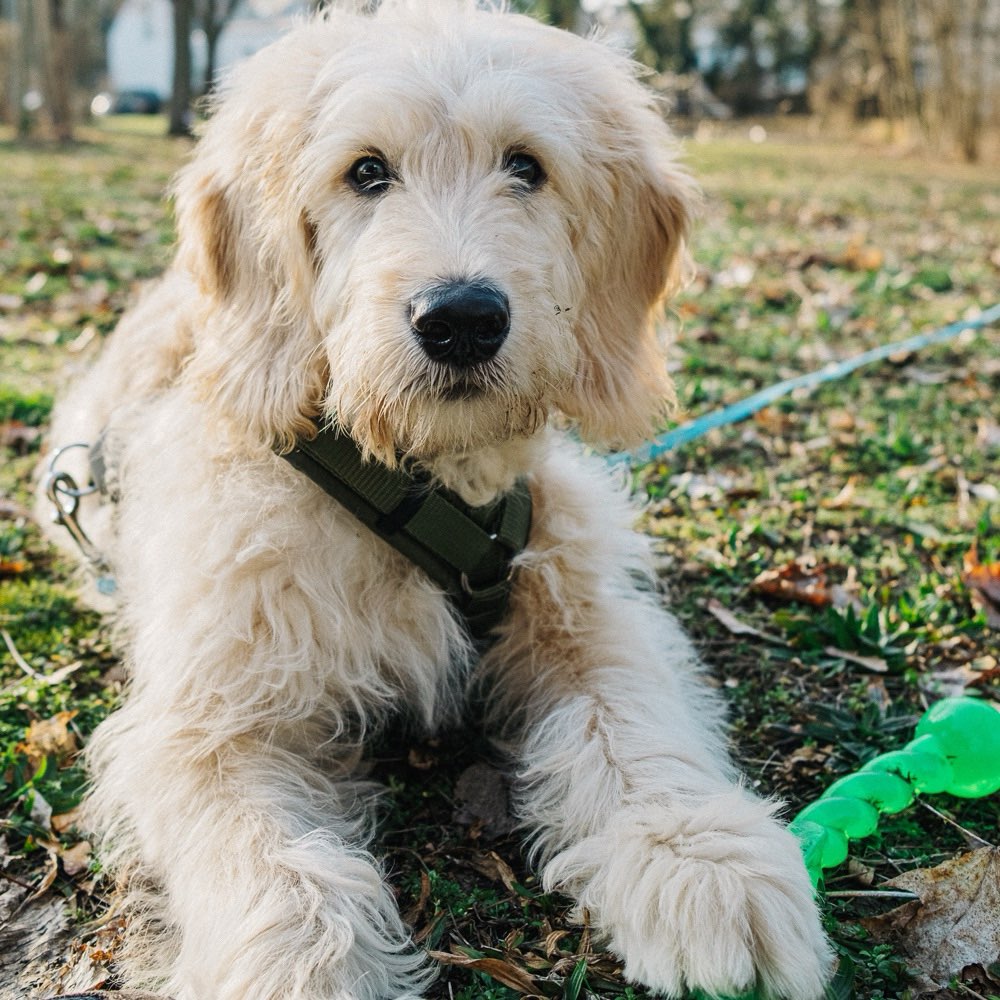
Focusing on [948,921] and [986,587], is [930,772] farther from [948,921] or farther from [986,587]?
[986,587]

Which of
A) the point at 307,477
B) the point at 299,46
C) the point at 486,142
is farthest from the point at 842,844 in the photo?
the point at 299,46

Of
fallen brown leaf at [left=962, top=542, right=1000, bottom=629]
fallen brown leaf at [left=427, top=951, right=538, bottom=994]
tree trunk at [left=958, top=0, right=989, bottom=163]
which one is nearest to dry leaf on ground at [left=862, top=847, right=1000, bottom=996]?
fallen brown leaf at [left=427, top=951, right=538, bottom=994]

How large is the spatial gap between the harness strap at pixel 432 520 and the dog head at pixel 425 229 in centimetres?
8

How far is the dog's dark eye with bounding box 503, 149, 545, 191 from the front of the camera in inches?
101

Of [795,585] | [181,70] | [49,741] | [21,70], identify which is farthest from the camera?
[181,70]

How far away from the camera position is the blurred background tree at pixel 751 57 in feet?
57.0

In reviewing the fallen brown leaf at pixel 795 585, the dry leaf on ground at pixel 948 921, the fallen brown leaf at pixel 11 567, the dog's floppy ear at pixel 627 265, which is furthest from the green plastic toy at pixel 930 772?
the fallen brown leaf at pixel 11 567

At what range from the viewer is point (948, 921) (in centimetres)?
206

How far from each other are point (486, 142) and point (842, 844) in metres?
1.78

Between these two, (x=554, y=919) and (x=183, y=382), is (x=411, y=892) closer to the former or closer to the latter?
(x=554, y=919)

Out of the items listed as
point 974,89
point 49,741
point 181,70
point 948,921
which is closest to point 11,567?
point 49,741

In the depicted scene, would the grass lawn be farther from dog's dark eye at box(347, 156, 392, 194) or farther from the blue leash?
dog's dark eye at box(347, 156, 392, 194)

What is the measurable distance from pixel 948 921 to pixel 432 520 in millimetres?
1396

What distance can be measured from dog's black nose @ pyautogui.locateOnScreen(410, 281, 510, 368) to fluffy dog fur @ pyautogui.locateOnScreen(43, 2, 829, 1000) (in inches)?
1.5
